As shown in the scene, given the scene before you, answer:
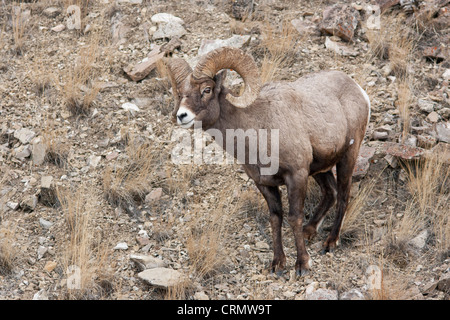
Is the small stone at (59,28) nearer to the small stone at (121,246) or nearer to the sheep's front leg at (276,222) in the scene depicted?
the small stone at (121,246)

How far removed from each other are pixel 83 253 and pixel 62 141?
2568mm

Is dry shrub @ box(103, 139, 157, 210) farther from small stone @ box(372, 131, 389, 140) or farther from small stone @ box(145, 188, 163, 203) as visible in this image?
small stone @ box(372, 131, 389, 140)

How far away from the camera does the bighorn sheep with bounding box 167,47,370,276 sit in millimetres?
6406

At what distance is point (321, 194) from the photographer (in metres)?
8.09

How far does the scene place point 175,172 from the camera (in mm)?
8641

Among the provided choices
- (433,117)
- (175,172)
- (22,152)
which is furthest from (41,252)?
(433,117)

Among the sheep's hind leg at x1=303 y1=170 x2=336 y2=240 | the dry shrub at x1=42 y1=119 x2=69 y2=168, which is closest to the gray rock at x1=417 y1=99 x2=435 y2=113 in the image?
the sheep's hind leg at x1=303 y1=170 x2=336 y2=240

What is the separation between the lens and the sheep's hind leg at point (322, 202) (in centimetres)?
769

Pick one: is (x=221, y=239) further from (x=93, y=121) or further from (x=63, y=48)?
(x=63, y=48)

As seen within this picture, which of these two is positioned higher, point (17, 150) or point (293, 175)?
point (293, 175)

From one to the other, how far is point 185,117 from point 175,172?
2.51m

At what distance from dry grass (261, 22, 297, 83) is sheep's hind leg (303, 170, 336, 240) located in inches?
92.3

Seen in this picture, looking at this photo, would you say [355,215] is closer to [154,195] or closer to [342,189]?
[342,189]

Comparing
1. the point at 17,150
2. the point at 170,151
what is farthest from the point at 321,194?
the point at 17,150
